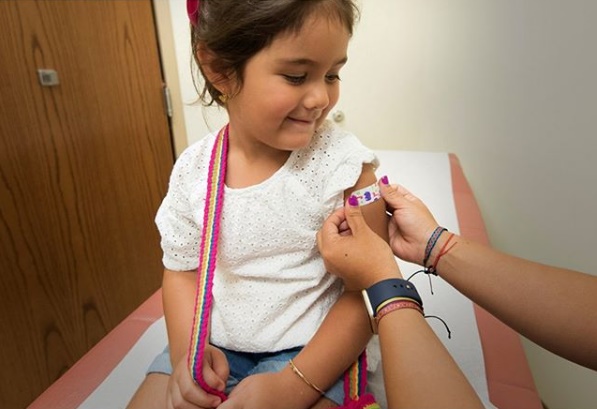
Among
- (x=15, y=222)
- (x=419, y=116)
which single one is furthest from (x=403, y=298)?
(x=419, y=116)

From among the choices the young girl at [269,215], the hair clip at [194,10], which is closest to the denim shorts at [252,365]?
the young girl at [269,215]

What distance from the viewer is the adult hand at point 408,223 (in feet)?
2.40

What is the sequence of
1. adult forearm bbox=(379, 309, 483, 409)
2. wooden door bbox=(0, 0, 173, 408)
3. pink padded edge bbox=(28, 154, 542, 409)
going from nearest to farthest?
adult forearm bbox=(379, 309, 483, 409)
pink padded edge bbox=(28, 154, 542, 409)
wooden door bbox=(0, 0, 173, 408)

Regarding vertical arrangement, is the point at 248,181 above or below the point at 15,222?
above

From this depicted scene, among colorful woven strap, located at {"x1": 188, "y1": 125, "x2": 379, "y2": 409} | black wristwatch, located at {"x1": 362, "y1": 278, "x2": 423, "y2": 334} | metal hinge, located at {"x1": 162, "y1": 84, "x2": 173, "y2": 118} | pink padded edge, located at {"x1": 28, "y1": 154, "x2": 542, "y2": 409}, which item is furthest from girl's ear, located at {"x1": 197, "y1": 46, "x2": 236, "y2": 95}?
metal hinge, located at {"x1": 162, "y1": 84, "x2": 173, "y2": 118}

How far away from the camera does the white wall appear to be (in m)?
1.04

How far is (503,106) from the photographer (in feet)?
4.61

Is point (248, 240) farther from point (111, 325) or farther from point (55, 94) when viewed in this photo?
point (111, 325)

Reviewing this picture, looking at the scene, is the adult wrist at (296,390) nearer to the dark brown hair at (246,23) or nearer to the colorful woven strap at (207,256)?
the colorful woven strap at (207,256)

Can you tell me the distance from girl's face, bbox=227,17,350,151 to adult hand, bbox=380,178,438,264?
0.20 metres

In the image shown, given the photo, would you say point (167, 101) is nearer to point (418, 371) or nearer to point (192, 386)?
point (192, 386)

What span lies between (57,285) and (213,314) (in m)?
0.85

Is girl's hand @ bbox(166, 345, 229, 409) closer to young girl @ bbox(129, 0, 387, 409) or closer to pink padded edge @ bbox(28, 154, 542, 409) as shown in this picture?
young girl @ bbox(129, 0, 387, 409)

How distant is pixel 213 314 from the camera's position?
2.45 ft
